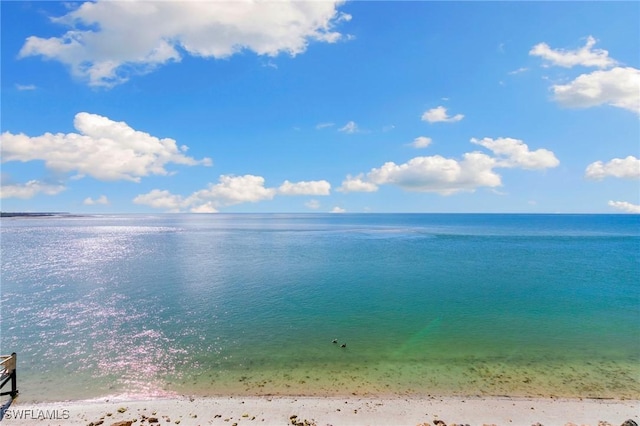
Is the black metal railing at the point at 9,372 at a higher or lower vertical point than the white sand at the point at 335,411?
higher

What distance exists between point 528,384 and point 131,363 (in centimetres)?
2516

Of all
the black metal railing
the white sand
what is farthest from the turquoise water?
the white sand

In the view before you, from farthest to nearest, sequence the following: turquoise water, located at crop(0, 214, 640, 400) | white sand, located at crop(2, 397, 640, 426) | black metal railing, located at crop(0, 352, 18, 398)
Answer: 1. turquoise water, located at crop(0, 214, 640, 400)
2. black metal railing, located at crop(0, 352, 18, 398)
3. white sand, located at crop(2, 397, 640, 426)

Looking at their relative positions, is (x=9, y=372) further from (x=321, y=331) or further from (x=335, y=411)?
(x=321, y=331)

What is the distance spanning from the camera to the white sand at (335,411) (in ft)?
49.9

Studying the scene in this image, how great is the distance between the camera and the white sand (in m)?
15.2

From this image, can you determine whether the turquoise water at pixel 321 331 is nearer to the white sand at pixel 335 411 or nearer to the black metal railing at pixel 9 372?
the black metal railing at pixel 9 372

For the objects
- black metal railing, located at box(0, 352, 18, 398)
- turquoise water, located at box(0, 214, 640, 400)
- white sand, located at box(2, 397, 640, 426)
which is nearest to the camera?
white sand, located at box(2, 397, 640, 426)

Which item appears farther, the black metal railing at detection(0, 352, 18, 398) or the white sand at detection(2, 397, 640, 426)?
the black metal railing at detection(0, 352, 18, 398)

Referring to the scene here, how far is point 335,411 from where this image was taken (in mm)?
15984

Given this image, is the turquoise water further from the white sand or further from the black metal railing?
the white sand

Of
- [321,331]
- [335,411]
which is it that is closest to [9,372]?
[335,411]

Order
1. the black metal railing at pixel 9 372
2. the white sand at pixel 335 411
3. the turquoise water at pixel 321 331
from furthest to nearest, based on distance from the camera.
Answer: the turquoise water at pixel 321 331 < the black metal railing at pixel 9 372 < the white sand at pixel 335 411

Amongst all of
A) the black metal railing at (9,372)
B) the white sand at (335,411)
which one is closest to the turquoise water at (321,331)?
the black metal railing at (9,372)
